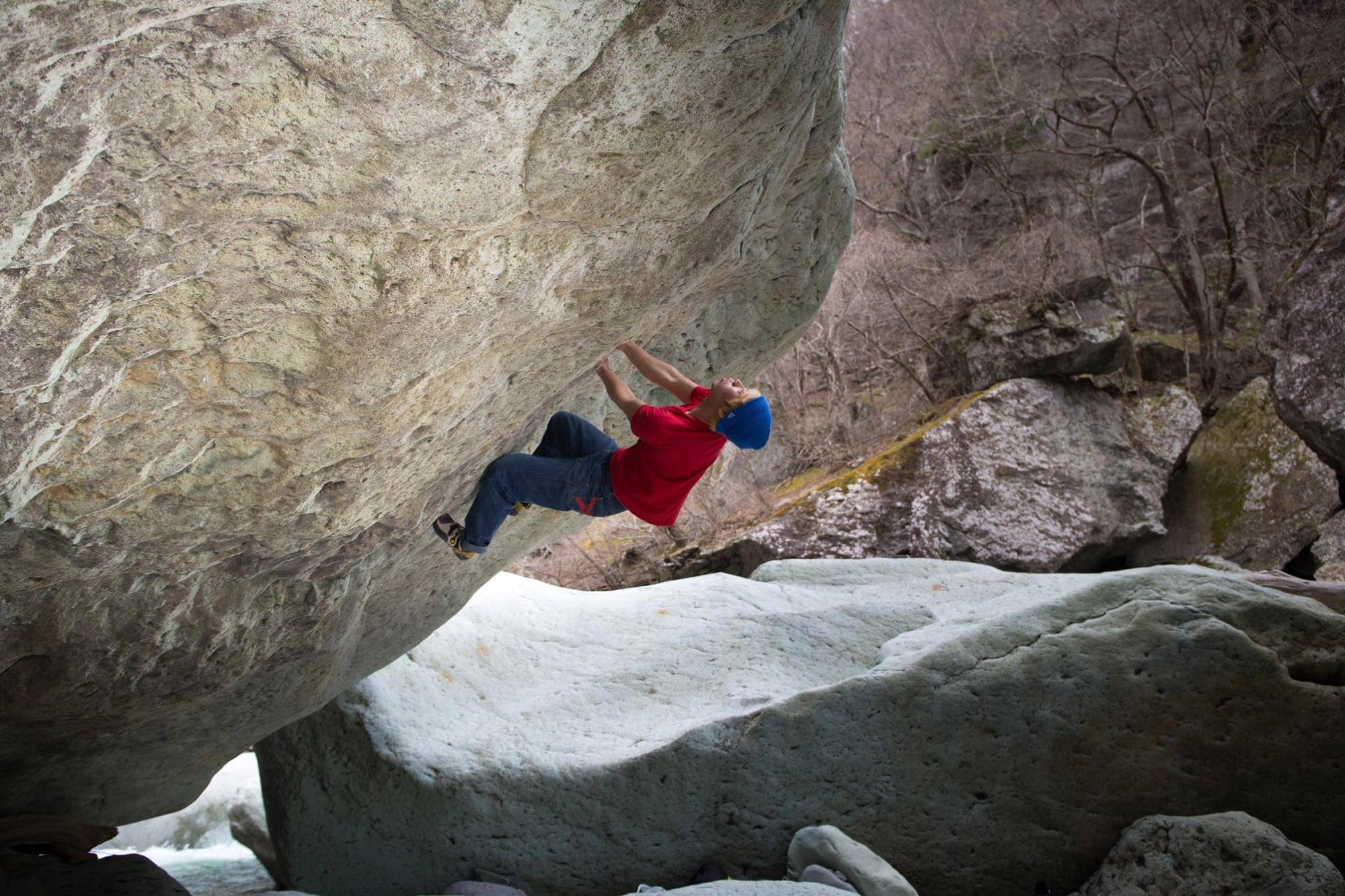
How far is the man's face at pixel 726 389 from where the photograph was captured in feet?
12.0

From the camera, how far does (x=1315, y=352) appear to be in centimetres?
685

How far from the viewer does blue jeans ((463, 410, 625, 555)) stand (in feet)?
13.3

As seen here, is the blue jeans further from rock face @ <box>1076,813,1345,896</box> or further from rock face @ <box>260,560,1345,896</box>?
rock face @ <box>1076,813,1345,896</box>

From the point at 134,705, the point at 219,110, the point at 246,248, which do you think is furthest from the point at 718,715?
the point at 219,110

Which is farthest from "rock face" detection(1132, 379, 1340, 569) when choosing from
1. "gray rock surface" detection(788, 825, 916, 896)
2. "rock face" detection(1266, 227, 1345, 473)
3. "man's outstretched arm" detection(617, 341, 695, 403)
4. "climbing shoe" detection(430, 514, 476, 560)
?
"climbing shoe" detection(430, 514, 476, 560)

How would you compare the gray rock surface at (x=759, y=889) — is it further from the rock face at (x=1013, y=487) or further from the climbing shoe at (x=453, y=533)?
the rock face at (x=1013, y=487)

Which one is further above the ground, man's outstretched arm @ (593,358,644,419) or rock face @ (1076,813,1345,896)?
man's outstretched arm @ (593,358,644,419)

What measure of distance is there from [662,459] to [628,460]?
0.63 feet

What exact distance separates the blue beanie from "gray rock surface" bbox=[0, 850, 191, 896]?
300cm

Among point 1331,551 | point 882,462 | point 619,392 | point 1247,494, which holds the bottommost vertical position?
point 1331,551

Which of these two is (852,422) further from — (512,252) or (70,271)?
(70,271)

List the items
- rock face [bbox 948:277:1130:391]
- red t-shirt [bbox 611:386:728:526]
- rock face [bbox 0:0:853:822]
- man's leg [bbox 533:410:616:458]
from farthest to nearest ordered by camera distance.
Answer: rock face [bbox 948:277:1130:391]
man's leg [bbox 533:410:616:458]
red t-shirt [bbox 611:386:728:526]
rock face [bbox 0:0:853:822]

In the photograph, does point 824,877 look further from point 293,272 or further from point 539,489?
point 293,272

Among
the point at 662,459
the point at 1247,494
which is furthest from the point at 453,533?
the point at 1247,494
